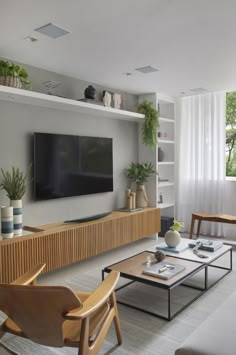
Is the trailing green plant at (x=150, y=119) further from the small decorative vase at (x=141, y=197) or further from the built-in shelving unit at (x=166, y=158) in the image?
the small decorative vase at (x=141, y=197)

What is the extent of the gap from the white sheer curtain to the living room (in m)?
0.02

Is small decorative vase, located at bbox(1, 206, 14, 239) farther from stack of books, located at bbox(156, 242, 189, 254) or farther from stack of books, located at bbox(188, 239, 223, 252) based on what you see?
stack of books, located at bbox(188, 239, 223, 252)

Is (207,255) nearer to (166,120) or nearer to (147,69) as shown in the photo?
(147,69)

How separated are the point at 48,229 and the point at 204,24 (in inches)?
102

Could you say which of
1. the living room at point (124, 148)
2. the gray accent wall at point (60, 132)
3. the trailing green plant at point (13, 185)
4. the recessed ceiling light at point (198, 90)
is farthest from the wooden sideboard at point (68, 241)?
the recessed ceiling light at point (198, 90)

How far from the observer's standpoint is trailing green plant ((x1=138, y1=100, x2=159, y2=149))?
16.4 ft

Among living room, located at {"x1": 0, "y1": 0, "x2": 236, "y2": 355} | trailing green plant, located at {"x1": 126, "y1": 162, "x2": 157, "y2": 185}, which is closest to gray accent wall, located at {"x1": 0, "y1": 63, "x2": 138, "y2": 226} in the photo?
living room, located at {"x1": 0, "y1": 0, "x2": 236, "y2": 355}

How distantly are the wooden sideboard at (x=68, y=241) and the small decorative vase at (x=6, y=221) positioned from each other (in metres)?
0.13

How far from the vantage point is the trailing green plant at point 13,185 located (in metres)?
3.35

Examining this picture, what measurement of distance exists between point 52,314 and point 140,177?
364 centimetres

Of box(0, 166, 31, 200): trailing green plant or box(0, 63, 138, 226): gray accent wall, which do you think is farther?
box(0, 63, 138, 226): gray accent wall

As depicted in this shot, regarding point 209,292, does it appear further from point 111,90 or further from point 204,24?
point 111,90

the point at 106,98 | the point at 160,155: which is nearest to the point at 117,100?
the point at 106,98

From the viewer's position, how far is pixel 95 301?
173cm
